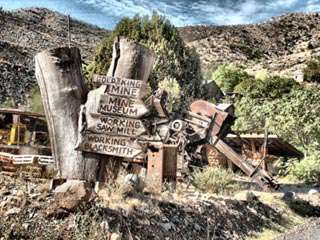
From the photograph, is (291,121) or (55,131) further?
(291,121)

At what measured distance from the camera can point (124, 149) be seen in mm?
6840

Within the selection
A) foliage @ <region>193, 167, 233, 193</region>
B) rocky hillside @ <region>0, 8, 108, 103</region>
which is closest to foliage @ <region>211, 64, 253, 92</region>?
rocky hillside @ <region>0, 8, 108, 103</region>

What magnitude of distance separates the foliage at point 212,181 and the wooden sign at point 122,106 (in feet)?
14.1

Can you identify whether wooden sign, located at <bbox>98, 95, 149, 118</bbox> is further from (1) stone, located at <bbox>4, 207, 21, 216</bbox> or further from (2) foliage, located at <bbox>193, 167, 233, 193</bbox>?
(2) foliage, located at <bbox>193, 167, 233, 193</bbox>

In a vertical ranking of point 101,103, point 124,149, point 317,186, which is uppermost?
point 101,103

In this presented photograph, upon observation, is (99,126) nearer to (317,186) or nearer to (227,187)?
A: (227,187)

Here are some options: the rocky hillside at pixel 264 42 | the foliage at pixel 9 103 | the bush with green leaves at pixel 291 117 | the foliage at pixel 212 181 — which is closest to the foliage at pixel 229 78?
the bush with green leaves at pixel 291 117

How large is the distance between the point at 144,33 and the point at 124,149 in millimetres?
15935

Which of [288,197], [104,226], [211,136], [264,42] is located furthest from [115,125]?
[264,42]

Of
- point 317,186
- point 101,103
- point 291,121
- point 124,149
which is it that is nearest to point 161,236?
point 124,149

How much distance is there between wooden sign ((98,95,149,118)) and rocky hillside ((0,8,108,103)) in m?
14.3

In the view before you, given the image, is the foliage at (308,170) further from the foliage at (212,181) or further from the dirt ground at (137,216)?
the foliage at (212,181)

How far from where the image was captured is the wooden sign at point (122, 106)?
685 centimetres

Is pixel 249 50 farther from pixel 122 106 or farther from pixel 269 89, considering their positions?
pixel 122 106
